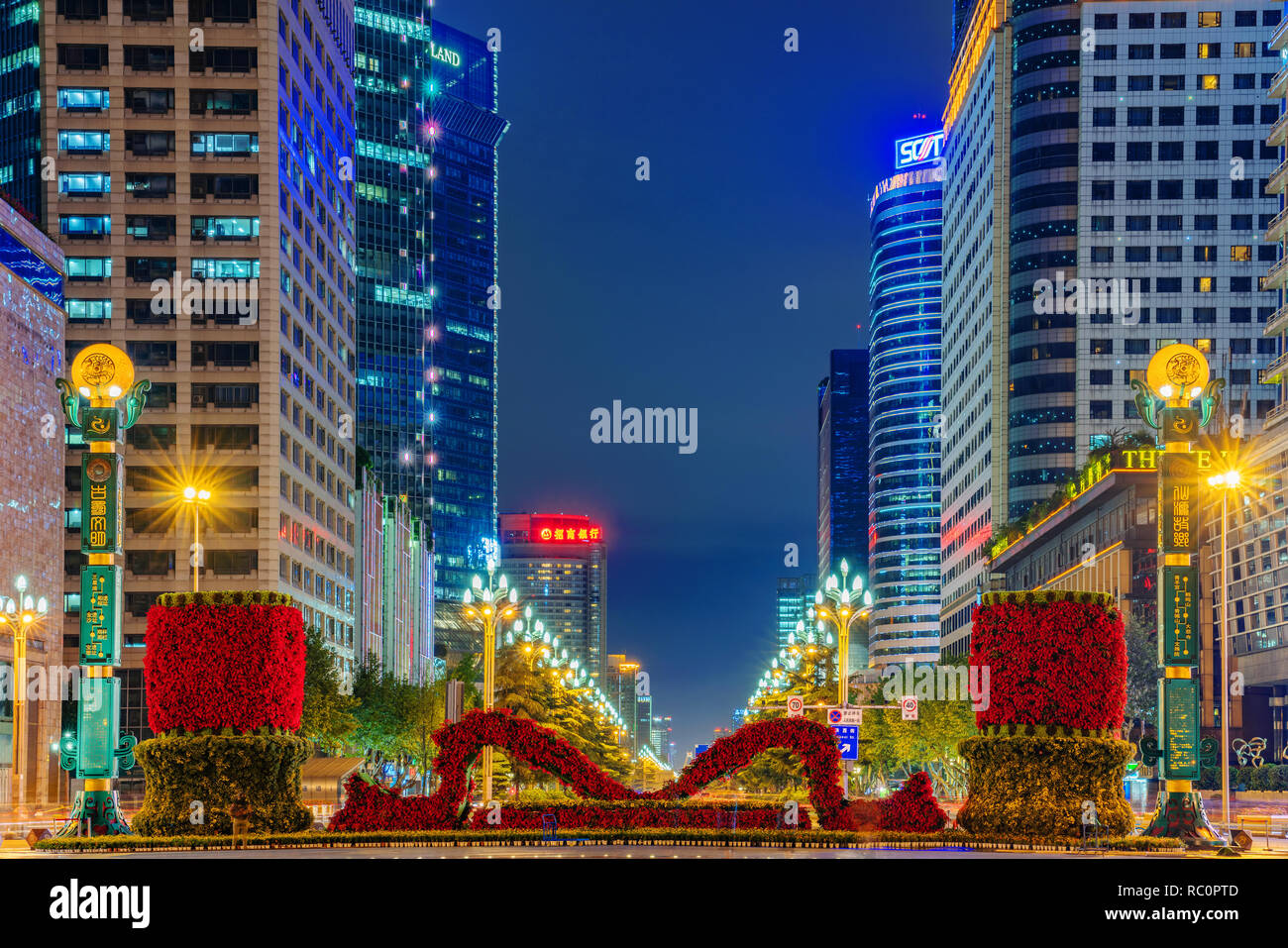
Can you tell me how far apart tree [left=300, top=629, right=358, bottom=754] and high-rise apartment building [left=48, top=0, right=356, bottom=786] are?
50.3ft

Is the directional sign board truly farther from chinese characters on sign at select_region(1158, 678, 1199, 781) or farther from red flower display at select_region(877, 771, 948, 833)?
chinese characters on sign at select_region(1158, 678, 1199, 781)

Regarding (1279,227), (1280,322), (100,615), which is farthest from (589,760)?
(1279,227)

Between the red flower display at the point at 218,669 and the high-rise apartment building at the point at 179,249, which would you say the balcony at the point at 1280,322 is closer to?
the high-rise apartment building at the point at 179,249

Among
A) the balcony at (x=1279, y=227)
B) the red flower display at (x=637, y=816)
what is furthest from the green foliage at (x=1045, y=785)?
the balcony at (x=1279, y=227)

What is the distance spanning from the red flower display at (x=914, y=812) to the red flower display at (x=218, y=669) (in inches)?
615

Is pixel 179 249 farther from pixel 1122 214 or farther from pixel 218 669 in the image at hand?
pixel 1122 214

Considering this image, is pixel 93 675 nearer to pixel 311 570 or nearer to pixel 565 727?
pixel 565 727

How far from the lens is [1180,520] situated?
40625 mm

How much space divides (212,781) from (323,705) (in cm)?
4625

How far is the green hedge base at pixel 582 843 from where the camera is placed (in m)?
37.1

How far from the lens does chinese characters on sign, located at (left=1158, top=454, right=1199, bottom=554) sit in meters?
40.5

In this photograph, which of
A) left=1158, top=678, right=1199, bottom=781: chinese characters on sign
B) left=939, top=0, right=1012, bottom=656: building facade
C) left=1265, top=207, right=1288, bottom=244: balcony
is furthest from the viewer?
left=939, top=0, right=1012, bottom=656: building facade

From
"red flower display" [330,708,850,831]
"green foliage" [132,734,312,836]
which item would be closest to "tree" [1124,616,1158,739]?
"red flower display" [330,708,850,831]
